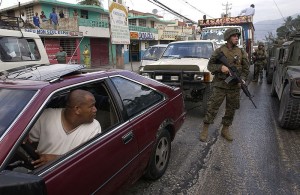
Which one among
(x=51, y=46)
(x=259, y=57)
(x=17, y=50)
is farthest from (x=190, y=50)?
(x=51, y=46)

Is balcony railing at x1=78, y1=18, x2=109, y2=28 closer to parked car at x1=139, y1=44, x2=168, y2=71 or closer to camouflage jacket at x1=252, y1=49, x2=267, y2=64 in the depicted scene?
parked car at x1=139, y1=44, x2=168, y2=71

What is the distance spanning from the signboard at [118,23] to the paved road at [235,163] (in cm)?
419

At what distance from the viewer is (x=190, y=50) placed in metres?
7.33

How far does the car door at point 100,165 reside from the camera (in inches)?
68.6

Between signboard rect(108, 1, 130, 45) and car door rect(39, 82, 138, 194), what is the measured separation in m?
6.19

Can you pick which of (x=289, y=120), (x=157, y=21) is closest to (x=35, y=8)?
(x=157, y=21)

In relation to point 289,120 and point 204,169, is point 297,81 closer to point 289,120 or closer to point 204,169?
point 289,120

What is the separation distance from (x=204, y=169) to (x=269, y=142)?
5.21 ft

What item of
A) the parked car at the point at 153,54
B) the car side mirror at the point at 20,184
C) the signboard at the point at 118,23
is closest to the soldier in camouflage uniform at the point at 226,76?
the car side mirror at the point at 20,184

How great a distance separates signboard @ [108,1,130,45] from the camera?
830 cm

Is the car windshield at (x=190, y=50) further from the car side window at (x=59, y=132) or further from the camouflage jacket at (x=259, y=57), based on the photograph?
the car side window at (x=59, y=132)

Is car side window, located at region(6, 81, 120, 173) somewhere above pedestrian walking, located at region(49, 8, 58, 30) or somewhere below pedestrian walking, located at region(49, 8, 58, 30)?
below

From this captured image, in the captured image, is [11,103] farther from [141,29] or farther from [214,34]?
[141,29]

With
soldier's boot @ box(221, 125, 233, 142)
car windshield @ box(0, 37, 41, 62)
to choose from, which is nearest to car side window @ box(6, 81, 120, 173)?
soldier's boot @ box(221, 125, 233, 142)
